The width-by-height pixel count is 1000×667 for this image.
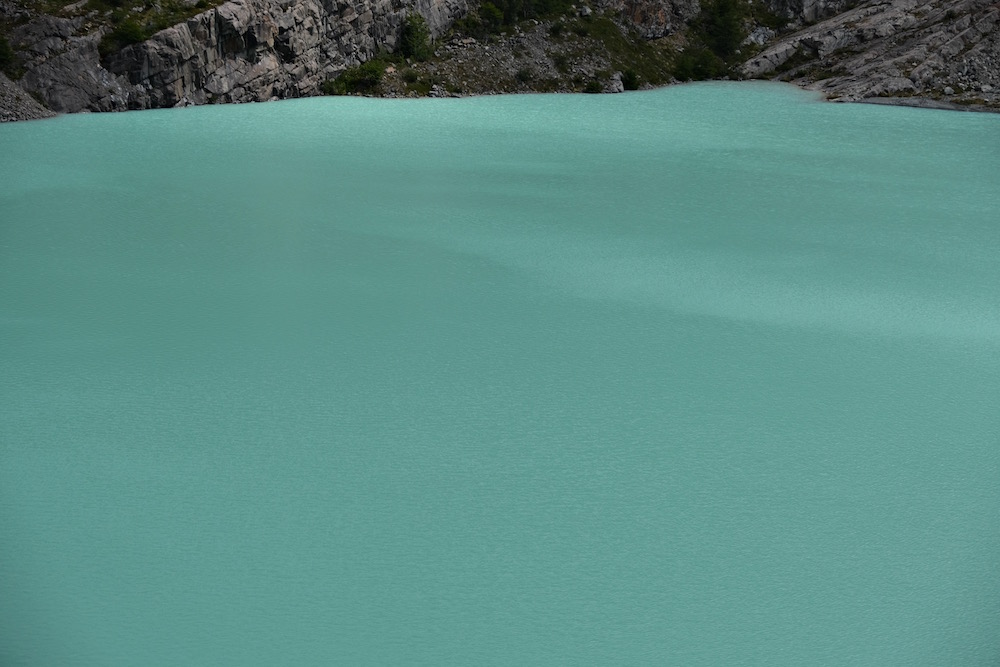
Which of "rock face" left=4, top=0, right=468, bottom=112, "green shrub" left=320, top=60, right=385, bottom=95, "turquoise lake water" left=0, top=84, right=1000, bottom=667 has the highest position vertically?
"rock face" left=4, top=0, right=468, bottom=112

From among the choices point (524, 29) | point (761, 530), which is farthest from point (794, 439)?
point (524, 29)

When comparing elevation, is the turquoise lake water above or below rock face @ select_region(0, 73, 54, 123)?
below

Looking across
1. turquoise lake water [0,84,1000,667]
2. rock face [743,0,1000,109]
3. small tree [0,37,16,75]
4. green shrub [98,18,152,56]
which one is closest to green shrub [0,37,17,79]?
small tree [0,37,16,75]

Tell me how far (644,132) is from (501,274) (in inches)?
843

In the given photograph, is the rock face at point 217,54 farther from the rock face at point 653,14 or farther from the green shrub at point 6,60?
the rock face at point 653,14

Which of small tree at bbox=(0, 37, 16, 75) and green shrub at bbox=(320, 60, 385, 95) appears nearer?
small tree at bbox=(0, 37, 16, 75)

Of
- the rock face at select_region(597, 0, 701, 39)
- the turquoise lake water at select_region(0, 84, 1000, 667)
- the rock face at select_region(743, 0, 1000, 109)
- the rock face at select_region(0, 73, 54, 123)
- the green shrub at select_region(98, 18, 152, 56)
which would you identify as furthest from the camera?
the rock face at select_region(597, 0, 701, 39)

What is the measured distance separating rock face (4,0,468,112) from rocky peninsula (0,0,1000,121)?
62 mm

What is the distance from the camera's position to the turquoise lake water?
32.2 feet

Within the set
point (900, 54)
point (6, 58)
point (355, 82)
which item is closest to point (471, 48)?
point (355, 82)

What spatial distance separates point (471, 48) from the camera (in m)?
56.8

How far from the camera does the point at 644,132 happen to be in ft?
133

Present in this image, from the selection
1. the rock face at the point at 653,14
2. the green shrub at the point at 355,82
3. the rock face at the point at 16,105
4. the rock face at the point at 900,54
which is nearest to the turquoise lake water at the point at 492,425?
the rock face at the point at 16,105

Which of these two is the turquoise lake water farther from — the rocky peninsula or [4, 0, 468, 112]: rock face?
the rocky peninsula
